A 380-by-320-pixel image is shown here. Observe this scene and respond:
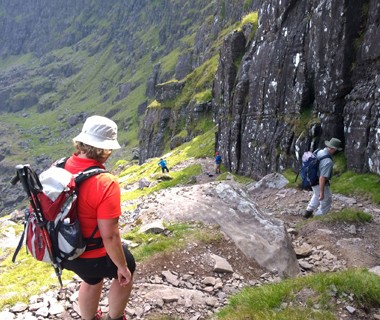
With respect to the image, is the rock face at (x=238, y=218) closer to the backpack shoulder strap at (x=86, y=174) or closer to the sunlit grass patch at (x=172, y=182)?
the backpack shoulder strap at (x=86, y=174)

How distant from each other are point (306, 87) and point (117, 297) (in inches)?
1010

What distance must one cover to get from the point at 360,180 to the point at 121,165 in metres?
97.9

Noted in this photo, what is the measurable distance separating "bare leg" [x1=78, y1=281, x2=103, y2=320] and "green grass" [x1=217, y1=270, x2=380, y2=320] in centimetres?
235

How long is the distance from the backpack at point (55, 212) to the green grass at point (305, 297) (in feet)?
10.2

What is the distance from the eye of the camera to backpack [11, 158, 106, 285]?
573 cm

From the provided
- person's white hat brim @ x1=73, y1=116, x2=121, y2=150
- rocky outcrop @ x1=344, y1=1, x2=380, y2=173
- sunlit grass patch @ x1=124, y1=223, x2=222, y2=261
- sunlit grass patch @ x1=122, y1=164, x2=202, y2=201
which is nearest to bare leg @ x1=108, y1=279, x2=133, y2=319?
person's white hat brim @ x1=73, y1=116, x2=121, y2=150

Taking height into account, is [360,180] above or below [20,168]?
below

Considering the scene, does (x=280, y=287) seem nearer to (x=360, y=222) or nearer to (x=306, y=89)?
(x=360, y=222)

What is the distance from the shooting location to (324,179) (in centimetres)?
1548

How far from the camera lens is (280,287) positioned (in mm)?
7023

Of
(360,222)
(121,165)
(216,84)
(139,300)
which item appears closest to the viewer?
(139,300)

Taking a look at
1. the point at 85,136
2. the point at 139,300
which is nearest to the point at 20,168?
the point at 85,136

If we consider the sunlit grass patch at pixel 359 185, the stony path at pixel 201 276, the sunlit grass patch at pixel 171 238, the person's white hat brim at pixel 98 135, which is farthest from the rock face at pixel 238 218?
the sunlit grass patch at pixel 359 185

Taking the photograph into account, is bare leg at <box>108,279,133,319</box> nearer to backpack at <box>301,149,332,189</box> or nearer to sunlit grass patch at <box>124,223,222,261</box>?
sunlit grass patch at <box>124,223,222,261</box>
